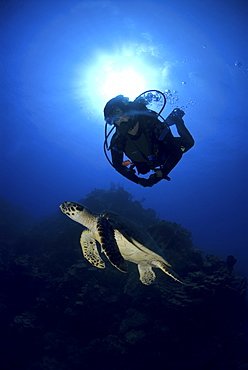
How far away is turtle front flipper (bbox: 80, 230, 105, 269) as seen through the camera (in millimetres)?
4234

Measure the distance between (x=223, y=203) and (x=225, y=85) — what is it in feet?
202

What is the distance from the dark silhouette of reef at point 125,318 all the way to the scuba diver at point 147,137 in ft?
19.0

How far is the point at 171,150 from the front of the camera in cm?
333

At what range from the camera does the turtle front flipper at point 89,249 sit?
4234mm

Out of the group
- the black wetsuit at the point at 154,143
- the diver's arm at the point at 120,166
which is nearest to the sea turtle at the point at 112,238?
the diver's arm at the point at 120,166

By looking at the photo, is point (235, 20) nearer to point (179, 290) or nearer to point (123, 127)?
point (123, 127)

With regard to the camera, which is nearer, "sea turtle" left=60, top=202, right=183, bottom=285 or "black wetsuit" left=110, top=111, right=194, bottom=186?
"sea turtle" left=60, top=202, right=183, bottom=285

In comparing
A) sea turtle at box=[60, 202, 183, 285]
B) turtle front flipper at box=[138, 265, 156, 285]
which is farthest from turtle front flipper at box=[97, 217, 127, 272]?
turtle front flipper at box=[138, 265, 156, 285]

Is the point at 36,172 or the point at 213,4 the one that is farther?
the point at 36,172

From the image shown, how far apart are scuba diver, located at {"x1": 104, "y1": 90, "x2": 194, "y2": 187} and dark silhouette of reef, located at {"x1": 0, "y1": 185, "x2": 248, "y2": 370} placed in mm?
5804

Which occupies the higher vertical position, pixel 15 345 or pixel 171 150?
pixel 171 150

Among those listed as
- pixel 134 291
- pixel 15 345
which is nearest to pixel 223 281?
pixel 134 291

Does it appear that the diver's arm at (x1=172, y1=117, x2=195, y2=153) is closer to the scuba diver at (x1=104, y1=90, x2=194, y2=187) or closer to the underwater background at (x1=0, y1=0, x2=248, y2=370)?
the scuba diver at (x1=104, y1=90, x2=194, y2=187)

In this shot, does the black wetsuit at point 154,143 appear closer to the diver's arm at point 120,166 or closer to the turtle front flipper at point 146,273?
the diver's arm at point 120,166
